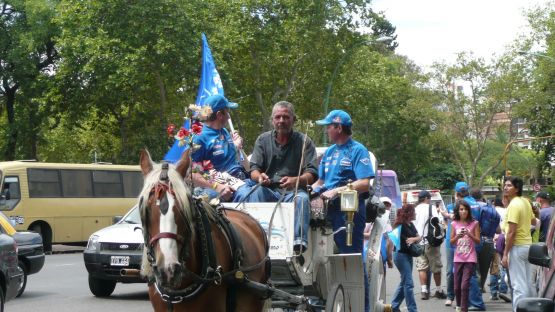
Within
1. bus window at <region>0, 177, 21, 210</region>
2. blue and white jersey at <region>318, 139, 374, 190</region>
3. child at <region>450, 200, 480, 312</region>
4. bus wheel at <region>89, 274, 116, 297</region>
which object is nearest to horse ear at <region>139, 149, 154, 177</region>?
blue and white jersey at <region>318, 139, 374, 190</region>

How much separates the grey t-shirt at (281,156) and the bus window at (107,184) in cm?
2670

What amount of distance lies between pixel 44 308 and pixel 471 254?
21.6ft

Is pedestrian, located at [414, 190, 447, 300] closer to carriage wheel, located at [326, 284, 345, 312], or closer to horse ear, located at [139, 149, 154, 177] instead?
carriage wheel, located at [326, 284, 345, 312]

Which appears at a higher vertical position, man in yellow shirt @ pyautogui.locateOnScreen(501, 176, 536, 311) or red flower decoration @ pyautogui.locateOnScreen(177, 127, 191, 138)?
red flower decoration @ pyautogui.locateOnScreen(177, 127, 191, 138)

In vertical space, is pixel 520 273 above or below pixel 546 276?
below

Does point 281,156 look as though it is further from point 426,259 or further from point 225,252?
point 426,259

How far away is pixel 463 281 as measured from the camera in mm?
13477

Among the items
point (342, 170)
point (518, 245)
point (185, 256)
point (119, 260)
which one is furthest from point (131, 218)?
point (185, 256)

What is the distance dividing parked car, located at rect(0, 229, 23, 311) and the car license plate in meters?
3.47

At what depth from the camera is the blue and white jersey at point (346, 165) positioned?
370 inches

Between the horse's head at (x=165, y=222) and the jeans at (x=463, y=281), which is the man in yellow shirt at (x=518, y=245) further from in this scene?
the horse's head at (x=165, y=222)

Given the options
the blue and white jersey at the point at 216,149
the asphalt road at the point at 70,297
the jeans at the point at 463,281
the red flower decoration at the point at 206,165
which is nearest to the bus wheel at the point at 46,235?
the asphalt road at the point at 70,297

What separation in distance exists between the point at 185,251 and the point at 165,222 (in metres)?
0.28

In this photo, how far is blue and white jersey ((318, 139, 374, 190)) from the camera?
9.41 meters
